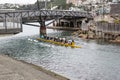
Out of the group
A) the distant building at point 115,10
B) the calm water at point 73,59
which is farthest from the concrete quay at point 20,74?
the distant building at point 115,10

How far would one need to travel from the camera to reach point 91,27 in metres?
103

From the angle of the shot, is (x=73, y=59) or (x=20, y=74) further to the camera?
(x=73, y=59)

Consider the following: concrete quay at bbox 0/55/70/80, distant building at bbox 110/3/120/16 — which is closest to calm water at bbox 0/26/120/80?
concrete quay at bbox 0/55/70/80

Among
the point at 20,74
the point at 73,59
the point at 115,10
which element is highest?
the point at 115,10

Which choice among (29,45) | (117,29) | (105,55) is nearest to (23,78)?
(105,55)

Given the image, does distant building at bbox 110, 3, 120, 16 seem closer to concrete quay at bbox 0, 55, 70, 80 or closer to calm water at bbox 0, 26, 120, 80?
calm water at bbox 0, 26, 120, 80

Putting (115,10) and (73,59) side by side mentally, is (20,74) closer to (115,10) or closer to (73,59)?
(73,59)

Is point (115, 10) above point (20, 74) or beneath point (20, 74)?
above

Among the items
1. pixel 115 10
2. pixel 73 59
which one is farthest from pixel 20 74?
pixel 115 10

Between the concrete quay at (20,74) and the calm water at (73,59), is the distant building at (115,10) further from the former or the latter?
the concrete quay at (20,74)

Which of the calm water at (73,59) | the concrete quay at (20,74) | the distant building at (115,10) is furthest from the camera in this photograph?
the distant building at (115,10)

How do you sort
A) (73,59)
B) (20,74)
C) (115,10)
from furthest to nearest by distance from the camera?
(115,10) < (73,59) < (20,74)

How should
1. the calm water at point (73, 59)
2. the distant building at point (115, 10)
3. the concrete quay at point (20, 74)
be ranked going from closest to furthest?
the concrete quay at point (20, 74)
the calm water at point (73, 59)
the distant building at point (115, 10)

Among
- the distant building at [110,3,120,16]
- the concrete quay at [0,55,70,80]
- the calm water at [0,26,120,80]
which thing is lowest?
the calm water at [0,26,120,80]
